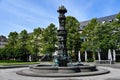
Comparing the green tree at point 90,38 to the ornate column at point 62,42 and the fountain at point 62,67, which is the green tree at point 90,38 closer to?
the ornate column at point 62,42

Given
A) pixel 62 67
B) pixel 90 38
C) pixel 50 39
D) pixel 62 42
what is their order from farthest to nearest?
pixel 50 39
pixel 90 38
pixel 62 42
pixel 62 67

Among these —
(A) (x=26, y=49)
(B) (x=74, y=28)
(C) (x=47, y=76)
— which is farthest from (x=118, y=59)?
(C) (x=47, y=76)

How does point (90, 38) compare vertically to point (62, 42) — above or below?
above

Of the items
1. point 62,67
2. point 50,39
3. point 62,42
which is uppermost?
point 50,39

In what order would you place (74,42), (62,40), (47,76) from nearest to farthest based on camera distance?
(47,76)
(62,40)
(74,42)

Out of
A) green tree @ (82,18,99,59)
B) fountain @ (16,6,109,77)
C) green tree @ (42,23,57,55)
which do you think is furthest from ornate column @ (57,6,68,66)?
green tree @ (42,23,57,55)

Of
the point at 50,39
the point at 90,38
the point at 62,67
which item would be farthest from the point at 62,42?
the point at 50,39

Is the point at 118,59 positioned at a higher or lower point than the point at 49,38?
lower

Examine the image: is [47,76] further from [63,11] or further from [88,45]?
[88,45]

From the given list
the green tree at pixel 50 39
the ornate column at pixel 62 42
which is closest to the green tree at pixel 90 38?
the green tree at pixel 50 39

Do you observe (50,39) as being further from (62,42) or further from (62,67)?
(62,67)

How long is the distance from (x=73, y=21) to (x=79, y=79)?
136 feet

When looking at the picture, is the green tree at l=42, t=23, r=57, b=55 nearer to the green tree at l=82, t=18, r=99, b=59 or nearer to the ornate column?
the green tree at l=82, t=18, r=99, b=59

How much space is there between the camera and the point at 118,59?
63750 millimetres
